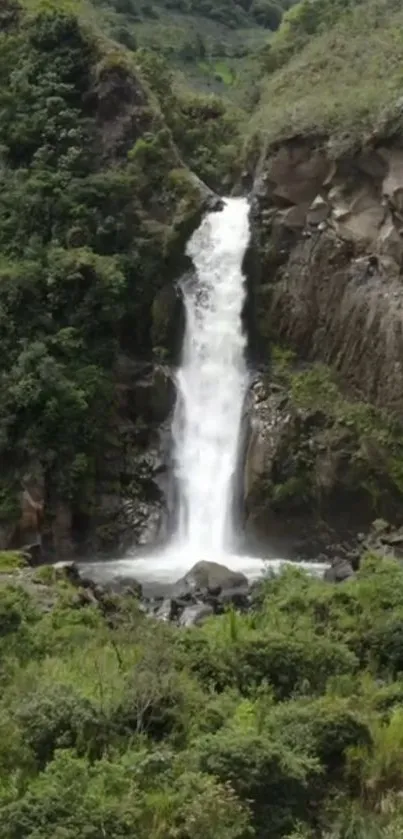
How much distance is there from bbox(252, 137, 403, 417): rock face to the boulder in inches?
343

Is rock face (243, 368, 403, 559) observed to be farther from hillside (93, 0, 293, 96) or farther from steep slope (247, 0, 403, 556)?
hillside (93, 0, 293, 96)

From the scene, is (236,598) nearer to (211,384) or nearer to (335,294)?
(211,384)

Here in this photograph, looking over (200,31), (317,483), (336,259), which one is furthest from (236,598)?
(200,31)

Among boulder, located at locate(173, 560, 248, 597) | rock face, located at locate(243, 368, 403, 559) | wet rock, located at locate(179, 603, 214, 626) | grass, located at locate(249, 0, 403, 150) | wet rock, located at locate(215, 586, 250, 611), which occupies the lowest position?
wet rock, located at locate(179, 603, 214, 626)

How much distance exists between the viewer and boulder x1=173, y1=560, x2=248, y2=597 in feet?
71.7

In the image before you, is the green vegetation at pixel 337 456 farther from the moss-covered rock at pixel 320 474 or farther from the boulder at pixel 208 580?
the boulder at pixel 208 580

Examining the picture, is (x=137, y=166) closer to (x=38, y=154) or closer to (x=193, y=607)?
(x=38, y=154)

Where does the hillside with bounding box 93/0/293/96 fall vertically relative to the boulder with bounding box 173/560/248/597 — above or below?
above

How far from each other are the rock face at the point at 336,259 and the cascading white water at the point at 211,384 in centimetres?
89

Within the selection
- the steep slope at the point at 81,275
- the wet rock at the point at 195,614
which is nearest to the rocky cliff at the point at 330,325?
the steep slope at the point at 81,275

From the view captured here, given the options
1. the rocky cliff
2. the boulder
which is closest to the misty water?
the rocky cliff

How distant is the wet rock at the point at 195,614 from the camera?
19.3 meters

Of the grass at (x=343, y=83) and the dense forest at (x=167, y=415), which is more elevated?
the grass at (x=343, y=83)

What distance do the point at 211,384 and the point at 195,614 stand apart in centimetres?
1161
